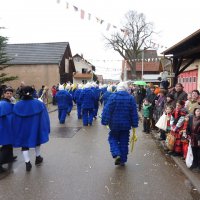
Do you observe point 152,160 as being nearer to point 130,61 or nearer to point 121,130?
point 121,130

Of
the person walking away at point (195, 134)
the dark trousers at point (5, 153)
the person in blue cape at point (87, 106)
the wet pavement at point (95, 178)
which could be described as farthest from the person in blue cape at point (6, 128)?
the person in blue cape at point (87, 106)

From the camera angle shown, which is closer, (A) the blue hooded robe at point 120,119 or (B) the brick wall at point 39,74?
(A) the blue hooded robe at point 120,119

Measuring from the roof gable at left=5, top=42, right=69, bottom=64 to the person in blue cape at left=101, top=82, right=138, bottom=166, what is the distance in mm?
33962

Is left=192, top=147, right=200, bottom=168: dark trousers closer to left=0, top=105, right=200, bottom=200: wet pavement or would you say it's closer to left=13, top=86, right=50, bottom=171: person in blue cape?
left=0, top=105, right=200, bottom=200: wet pavement

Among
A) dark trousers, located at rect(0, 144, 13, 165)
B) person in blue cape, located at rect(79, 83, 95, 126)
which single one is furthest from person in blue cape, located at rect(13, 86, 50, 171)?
person in blue cape, located at rect(79, 83, 95, 126)

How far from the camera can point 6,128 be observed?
276 inches

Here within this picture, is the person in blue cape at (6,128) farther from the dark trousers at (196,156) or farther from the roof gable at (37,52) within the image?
the roof gable at (37,52)

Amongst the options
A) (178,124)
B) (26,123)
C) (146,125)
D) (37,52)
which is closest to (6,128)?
(26,123)

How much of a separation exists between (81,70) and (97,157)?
55.0 meters

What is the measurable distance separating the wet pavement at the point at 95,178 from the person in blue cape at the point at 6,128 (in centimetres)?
32

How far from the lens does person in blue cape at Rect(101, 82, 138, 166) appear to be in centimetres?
724

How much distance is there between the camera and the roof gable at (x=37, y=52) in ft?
136

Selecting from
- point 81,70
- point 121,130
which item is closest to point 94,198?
point 121,130

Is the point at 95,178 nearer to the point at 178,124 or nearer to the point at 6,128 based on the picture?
the point at 6,128
